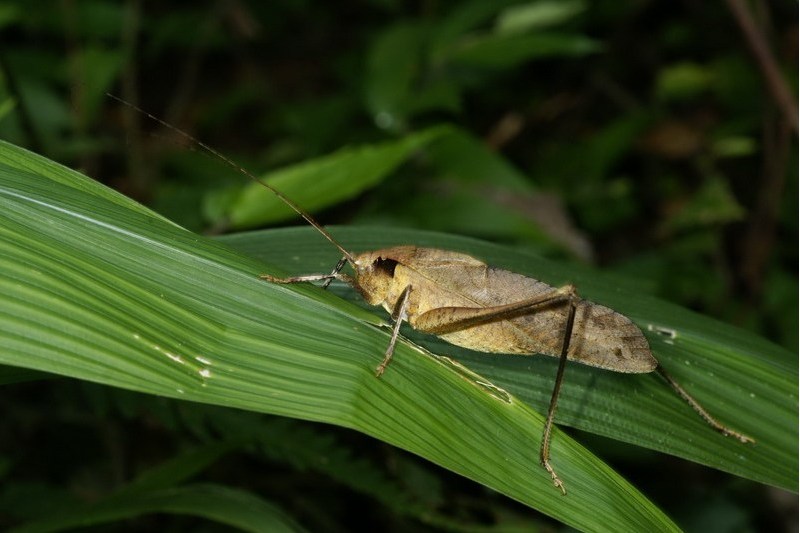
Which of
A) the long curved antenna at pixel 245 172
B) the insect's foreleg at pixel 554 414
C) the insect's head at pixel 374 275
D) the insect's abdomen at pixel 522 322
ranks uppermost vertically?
the long curved antenna at pixel 245 172

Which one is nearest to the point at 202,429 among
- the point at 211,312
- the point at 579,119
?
the point at 211,312

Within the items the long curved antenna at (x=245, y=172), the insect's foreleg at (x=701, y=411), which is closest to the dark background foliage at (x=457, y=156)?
the long curved antenna at (x=245, y=172)

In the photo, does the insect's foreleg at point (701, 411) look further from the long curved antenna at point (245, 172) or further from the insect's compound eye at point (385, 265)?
the long curved antenna at point (245, 172)

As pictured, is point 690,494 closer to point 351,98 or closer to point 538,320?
point 538,320

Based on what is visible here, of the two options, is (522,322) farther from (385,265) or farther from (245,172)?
(245,172)

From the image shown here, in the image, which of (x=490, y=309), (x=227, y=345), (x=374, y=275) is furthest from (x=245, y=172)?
(x=490, y=309)

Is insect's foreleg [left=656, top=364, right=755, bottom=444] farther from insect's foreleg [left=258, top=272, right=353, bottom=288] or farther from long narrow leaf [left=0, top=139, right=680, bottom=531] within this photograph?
insect's foreleg [left=258, top=272, right=353, bottom=288]

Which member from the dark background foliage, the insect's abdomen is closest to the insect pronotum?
the insect's abdomen
